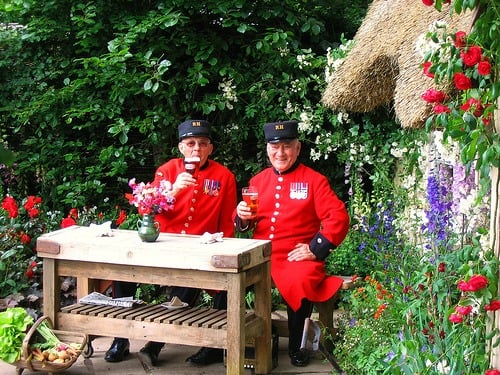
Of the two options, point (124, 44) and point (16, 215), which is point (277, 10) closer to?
point (124, 44)

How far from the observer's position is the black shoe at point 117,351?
490 centimetres

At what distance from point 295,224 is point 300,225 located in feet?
0.11

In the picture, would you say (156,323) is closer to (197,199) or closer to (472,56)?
(197,199)

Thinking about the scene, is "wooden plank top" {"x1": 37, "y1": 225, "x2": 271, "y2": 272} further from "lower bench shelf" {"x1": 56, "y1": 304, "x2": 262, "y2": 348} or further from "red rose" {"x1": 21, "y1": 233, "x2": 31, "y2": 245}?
"red rose" {"x1": 21, "y1": 233, "x2": 31, "y2": 245}

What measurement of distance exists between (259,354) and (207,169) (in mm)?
1358

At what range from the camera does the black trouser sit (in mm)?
4812

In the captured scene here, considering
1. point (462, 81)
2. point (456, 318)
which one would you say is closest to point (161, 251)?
point (456, 318)

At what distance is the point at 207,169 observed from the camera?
530 centimetres

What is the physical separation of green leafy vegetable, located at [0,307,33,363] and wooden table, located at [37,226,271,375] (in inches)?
8.3

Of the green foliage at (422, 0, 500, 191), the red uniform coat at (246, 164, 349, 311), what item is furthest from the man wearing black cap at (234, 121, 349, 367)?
the green foliage at (422, 0, 500, 191)

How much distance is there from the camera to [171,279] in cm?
438

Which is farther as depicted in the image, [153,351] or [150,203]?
[153,351]

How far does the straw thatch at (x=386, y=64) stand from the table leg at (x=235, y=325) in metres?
1.70

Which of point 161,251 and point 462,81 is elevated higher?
point 462,81
